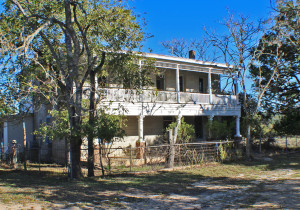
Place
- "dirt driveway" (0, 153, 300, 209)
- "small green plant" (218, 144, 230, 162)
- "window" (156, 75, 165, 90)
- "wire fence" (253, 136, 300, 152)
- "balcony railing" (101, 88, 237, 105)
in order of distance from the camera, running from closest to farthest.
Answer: "dirt driveway" (0, 153, 300, 209) → "small green plant" (218, 144, 230, 162) → "balcony railing" (101, 88, 237, 105) → "wire fence" (253, 136, 300, 152) → "window" (156, 75, 165, 90)

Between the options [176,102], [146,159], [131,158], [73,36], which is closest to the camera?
[73,36]

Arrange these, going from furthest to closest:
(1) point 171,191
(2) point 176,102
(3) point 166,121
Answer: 1. (3) point 166,121
2. (2) point 176,102
3. (1) point 171,191

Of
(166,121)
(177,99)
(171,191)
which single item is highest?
(177,99)

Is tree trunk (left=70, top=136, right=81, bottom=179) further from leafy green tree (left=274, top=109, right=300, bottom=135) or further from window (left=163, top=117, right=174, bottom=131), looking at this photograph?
leafy green tree (left=274, top=109, right=300, bottom=135)

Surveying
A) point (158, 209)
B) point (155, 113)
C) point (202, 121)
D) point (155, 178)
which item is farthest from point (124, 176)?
point (202, 121)

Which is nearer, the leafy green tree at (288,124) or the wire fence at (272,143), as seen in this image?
the wire fence at (272,143)

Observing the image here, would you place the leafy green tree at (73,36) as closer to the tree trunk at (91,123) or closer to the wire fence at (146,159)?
the tree trunk at (91,123)

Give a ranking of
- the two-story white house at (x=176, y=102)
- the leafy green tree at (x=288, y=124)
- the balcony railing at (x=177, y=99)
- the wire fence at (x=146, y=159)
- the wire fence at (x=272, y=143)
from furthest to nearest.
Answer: the leafy green tree at (x=288, y=124), the wire fence at (x=272, y=143), the two-story white house at (x=176, y=102), the balcony railing at (x=177, y=99), the wire fence at (x=146, y=159)

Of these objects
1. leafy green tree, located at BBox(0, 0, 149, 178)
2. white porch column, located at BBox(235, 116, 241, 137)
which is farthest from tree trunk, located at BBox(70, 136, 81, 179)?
white porch column, located at BBox(235, 116, 241, 137)

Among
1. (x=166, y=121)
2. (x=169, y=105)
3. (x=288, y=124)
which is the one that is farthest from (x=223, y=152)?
(x=288, y=124)

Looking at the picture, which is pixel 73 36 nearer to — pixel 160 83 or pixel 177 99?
pixel 177 99

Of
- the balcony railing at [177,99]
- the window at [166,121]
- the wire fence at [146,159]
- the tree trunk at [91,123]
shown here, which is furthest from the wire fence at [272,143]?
the tree trunk at [91,123]

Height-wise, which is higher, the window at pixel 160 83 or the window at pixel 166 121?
the window at pixel 160 83

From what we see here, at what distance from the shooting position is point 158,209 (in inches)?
274
